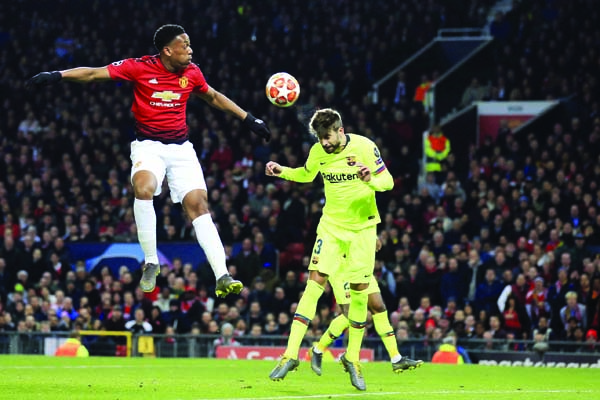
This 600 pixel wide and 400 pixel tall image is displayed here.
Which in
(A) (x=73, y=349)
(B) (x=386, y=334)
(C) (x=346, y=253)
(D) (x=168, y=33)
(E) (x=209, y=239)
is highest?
(D) (x=168, y=33)

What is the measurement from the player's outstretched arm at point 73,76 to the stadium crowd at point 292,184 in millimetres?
8227

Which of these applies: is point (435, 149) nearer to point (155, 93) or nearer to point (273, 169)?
point (273, 169)

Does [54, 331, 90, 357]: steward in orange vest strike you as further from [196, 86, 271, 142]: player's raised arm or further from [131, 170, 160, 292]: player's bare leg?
[196, 86, 271, 142]: player's raised arm

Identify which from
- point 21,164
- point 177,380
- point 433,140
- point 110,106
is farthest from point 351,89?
point 177,380

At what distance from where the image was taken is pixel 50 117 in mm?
32625

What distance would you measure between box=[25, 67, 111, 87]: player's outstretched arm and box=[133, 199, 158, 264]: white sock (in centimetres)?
126

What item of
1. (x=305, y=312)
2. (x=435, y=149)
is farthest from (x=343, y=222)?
(x=435, y=149)

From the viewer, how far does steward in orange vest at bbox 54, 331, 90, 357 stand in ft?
70.4

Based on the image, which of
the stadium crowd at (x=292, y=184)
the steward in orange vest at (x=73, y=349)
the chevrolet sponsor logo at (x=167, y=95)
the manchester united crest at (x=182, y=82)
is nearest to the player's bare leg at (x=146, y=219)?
the chevrolet sponsor logo at (x=167, y=95)

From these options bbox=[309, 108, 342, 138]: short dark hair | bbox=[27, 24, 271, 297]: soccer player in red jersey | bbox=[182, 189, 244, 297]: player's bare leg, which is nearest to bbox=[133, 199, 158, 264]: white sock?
bbox=[27, 24, 271, 297]: soccer player in red jersey

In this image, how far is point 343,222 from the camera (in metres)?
13.1

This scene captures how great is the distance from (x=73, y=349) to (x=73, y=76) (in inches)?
406

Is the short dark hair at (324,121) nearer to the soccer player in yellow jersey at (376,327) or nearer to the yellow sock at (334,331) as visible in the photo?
the soccer player in yellow jersey at (376,327)

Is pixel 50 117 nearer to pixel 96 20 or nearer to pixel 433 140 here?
pixel 96 20
